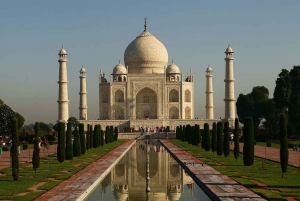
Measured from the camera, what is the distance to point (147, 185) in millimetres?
10172

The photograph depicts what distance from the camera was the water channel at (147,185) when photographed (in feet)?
31.8

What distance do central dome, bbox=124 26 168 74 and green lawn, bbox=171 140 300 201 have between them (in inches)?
1142

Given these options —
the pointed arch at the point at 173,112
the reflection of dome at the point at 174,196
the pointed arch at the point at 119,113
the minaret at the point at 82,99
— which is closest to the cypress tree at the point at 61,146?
the reflection of dome at the point at 174,196

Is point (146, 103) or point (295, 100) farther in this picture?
point (146, 103)

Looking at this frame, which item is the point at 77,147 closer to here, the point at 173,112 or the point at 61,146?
the point at 61,146

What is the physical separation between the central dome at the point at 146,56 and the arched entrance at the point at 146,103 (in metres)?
2.07

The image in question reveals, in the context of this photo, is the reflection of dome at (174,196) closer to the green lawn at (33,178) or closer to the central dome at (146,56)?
the green lawn at (33,178)

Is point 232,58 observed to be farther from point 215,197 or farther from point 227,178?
point 215,197

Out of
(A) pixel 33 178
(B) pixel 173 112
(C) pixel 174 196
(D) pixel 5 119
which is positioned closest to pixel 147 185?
(C) pixel 174 196

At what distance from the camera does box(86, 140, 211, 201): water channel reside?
381 inches

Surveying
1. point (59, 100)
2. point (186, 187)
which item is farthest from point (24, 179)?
point (59, 100)

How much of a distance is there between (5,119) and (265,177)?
21.4m

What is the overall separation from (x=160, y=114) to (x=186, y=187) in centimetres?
3173

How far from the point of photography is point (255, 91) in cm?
4331
